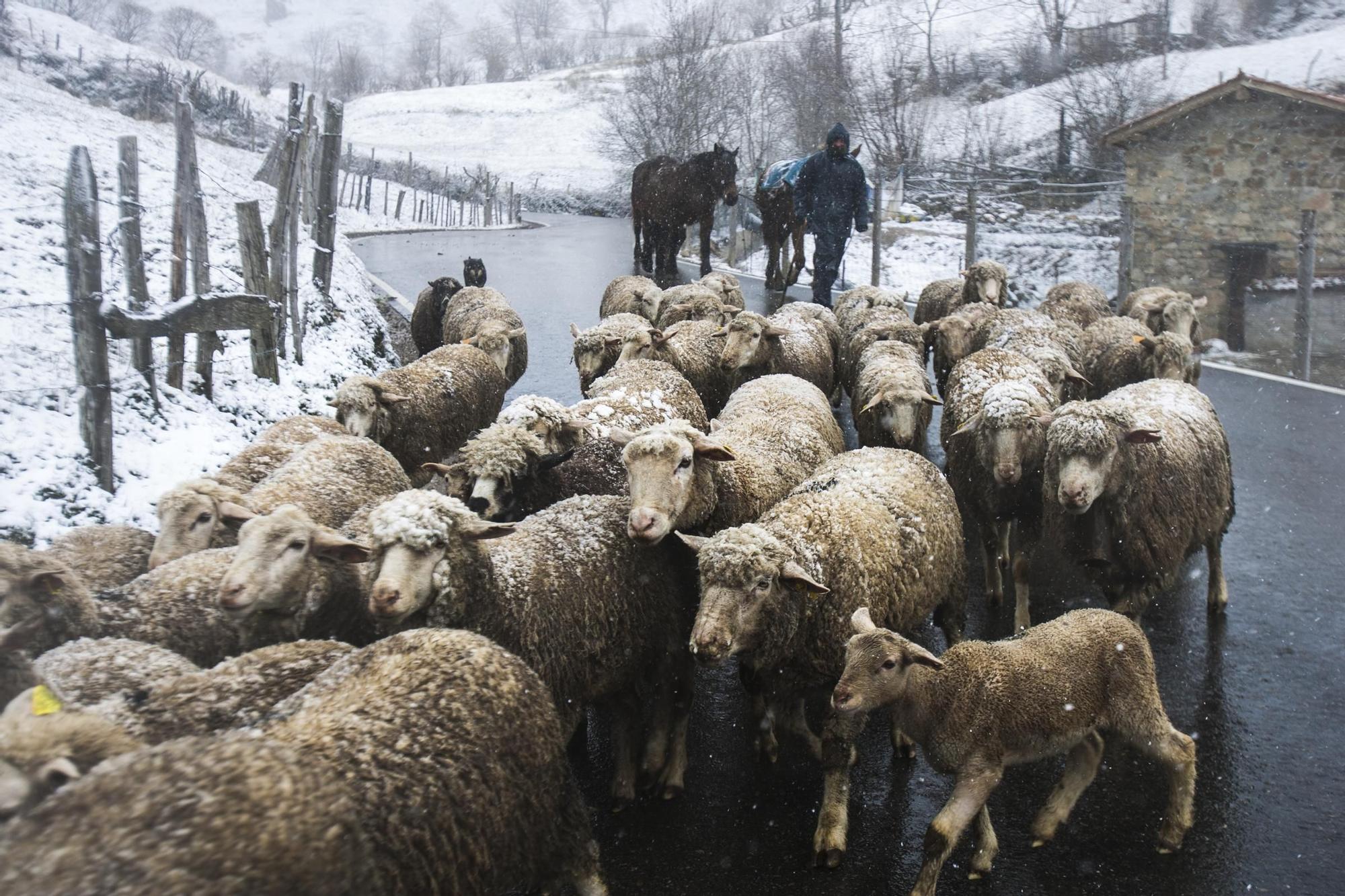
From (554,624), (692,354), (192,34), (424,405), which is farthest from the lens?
(192,34)

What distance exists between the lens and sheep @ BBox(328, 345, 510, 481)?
6922 millimetres

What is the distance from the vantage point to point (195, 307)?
7.15 m

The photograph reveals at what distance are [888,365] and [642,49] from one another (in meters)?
39.4

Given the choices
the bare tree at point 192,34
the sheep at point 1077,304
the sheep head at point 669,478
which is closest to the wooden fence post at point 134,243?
the sheep head at point 669,478

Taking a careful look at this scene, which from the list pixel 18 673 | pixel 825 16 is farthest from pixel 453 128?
pixel 18 673

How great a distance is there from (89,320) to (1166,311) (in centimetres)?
905

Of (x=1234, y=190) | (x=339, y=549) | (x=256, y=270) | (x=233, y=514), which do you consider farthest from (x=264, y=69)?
(x=339, y=549)

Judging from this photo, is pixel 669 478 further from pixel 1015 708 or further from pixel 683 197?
pixel 683 197

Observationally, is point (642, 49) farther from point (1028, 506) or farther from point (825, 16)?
point (1028, 506)

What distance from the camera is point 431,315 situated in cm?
1180

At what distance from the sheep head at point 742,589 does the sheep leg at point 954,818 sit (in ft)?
2.84

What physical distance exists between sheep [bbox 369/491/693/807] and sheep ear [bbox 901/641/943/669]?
3.68 ft

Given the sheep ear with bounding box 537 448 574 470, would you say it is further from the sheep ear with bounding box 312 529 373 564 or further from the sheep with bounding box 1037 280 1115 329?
the sheep with bounding box 1037 280 1115 329

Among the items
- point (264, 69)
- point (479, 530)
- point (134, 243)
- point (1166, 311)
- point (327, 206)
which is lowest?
point (479, 530)
